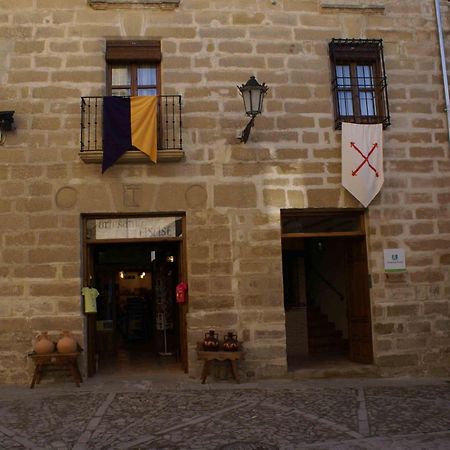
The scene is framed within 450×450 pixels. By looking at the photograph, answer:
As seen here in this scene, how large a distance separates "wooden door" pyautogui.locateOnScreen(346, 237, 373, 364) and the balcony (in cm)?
343

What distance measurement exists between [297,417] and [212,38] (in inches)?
238

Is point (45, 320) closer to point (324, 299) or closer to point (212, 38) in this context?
point (212, 38)

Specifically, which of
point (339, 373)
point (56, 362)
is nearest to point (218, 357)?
point (339, 373)

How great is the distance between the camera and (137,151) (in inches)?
328

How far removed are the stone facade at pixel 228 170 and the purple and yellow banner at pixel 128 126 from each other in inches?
12.5

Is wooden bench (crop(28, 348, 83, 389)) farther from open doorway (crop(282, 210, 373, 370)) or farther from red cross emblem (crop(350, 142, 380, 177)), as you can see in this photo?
red cross emblem (crop(350, 142, 380, 177))

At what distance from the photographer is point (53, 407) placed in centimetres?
682

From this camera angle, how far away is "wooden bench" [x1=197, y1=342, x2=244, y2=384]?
795 centimetres

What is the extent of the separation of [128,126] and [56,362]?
3.72 metres

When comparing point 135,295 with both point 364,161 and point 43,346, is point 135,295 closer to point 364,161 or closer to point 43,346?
point 43,346

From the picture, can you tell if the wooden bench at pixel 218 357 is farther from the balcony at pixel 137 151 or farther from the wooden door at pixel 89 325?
the balcony at pixel 137 151

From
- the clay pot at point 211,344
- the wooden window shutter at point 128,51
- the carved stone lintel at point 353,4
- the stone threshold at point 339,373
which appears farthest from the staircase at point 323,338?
the wooden window shutter at point 128,51

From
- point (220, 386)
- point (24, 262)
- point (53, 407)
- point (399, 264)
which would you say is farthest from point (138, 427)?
point (399, 264)

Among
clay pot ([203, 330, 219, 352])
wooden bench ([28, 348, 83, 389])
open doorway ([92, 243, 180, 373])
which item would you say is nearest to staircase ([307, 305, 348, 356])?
open doorway ([92, 243, 180, 373])
